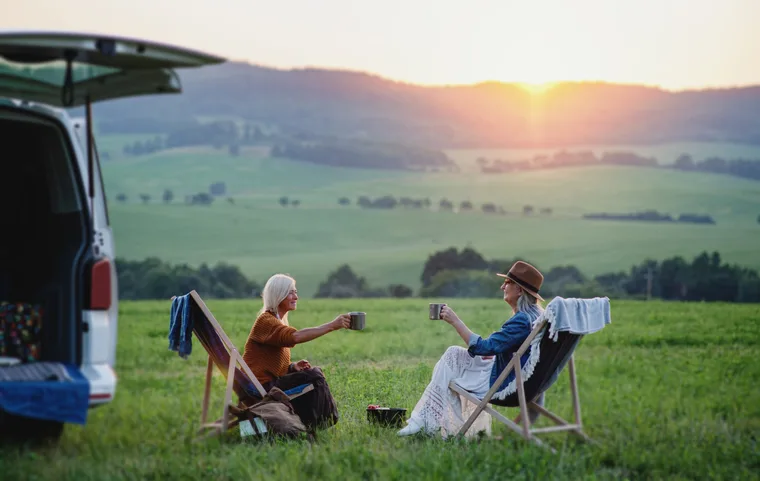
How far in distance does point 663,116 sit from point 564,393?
86623 millimetres

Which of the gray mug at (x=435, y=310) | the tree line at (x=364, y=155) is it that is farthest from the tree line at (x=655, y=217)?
the gray mug at (x=435, y=310)

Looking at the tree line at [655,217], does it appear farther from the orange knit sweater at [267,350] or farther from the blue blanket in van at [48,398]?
the blue blanket in van at [48,398]

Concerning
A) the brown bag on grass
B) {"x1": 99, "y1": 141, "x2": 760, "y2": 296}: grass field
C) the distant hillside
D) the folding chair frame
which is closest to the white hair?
the folding chair frame

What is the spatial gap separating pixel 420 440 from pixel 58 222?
2.63 m

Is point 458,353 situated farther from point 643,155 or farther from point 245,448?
point 643,155

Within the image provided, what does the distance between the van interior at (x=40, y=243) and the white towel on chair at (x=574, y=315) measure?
2.70m

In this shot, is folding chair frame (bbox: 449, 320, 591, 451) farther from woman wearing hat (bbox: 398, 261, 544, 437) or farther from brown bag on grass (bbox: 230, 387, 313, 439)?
brown bag on grass (bbox: 230, 387, 313, 439)

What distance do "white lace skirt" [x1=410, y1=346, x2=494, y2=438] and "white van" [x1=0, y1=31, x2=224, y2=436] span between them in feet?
6.94

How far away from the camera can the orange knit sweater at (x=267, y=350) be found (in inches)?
272

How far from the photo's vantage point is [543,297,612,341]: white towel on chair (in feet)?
20.6

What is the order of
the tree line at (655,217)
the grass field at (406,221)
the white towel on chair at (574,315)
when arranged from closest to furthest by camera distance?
the white towel on chair at (574,315), the grass field at (406,221), the tree line at (655,217)

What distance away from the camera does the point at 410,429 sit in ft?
22.6

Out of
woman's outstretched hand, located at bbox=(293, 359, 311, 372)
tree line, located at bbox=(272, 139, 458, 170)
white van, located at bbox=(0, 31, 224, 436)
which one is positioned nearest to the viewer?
white van, located at bbox=(0, 31, 224, 436)

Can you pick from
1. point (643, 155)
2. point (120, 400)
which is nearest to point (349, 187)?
point (643, 155)
